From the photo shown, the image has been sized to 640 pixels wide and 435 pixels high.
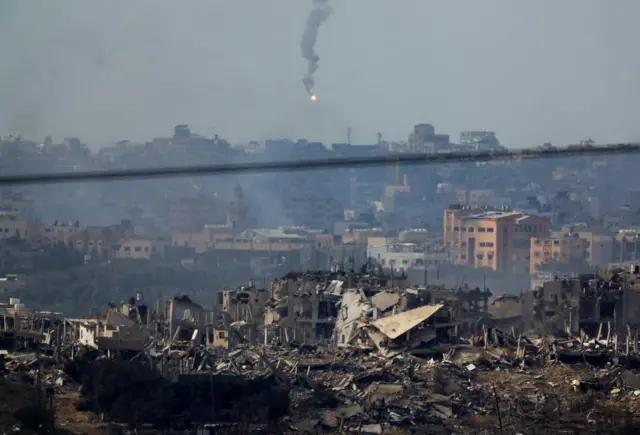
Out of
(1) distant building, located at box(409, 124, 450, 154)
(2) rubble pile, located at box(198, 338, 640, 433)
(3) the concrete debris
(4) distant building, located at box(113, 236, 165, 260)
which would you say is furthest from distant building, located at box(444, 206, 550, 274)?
(2) rubble pile, located at box(198, 338, 640, 433)

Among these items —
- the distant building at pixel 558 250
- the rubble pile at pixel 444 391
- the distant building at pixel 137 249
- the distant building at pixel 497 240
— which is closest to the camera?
the rubble pile at pixel 444 391

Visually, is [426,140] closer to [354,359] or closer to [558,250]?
[558,250]

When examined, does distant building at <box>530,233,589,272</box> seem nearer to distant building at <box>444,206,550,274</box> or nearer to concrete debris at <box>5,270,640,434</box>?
distant building at <box>444,206,550,274</box>

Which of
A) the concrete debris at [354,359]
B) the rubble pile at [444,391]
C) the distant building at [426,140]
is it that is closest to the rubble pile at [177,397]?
the concrete debris at [354,359]

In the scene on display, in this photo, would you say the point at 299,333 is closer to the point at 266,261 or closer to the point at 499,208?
the point at 266,261

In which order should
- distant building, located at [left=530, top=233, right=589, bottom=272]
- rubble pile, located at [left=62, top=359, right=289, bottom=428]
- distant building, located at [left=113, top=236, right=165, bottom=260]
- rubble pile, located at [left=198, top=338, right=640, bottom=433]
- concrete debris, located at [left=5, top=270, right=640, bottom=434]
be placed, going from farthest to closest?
1. distant building, located at [left=113, top=236, right=165, bottom=260]
2. distant building, located at [left=530, top=233, right=589, bottom=272]
3. concrete debris, located at [left=5, top=270, right=640, bottom=434]
4. rubble pile, located at [left=198, top=338, right=640, bottom=433]
5. rubble pile, located at [left=62, top=359, right=289, bottom=428]

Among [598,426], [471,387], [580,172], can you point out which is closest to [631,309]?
[471,387]

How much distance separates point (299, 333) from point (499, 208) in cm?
4866

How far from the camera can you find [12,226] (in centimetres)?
6625

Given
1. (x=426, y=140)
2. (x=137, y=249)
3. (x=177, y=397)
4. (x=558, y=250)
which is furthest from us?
(x=426, y=140)

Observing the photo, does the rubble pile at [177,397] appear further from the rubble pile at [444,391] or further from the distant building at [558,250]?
the distant building at [558,250]

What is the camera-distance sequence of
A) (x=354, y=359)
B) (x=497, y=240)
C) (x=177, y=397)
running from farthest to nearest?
(x=497, y=240) < (x=354, y=359) < (x=177, y=397)

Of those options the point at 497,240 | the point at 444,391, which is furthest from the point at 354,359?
the point at 497,240

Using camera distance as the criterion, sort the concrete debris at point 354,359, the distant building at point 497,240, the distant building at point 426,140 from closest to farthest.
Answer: the concrete debris at point 354,359 < the distant building at point 497,240 < the distant building at point 426,140
